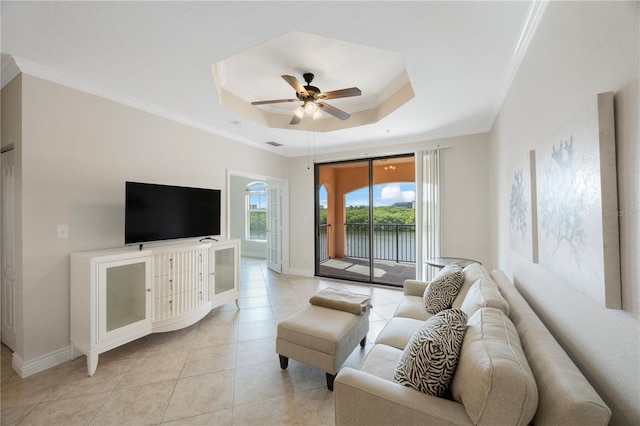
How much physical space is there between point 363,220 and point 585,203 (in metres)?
5.50

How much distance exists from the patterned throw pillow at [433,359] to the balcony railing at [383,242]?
192 inches

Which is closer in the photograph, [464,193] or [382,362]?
[382,362]

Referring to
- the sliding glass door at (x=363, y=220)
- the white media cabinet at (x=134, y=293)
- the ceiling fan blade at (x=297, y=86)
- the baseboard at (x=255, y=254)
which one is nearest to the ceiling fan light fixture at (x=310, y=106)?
the ceiling fan blade at (x=297, y=86)

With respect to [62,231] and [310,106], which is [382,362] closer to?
[310,106]

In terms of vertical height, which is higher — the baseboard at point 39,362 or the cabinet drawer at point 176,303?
the cabinet drawer at point 176,303

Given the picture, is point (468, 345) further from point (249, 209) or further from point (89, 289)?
point (249, 209)

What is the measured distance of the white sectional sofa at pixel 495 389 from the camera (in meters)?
0.79

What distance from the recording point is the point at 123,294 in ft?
7.98

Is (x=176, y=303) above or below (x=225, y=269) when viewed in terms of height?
below

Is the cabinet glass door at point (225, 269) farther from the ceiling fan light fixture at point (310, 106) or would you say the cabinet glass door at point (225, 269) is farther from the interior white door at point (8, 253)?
the ceiling fan light fixture at point (310, 106)

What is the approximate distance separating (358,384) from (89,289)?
2.38 m

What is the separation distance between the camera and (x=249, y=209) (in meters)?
Answer: 7.99

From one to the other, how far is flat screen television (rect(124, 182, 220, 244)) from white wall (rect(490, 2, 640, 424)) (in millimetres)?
3364

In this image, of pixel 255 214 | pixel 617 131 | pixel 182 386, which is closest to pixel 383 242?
pixel 255 214
